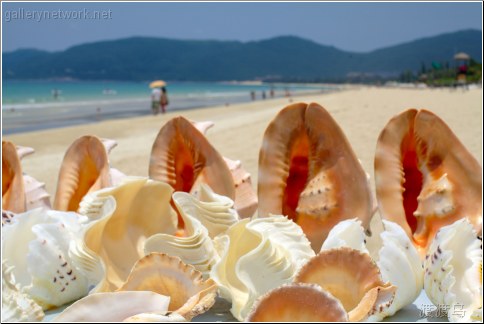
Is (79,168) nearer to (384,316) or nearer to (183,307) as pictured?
(183,307)

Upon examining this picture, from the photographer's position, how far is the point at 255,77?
140 metres

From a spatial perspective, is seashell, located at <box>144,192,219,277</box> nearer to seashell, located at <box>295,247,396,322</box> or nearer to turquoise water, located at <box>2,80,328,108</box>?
seashell, located at <box>295,247,396,322</box>

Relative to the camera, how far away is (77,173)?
9.11ft

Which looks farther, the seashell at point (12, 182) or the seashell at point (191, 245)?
the seashell at point (12, 182)

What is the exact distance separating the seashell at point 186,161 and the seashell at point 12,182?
615mm

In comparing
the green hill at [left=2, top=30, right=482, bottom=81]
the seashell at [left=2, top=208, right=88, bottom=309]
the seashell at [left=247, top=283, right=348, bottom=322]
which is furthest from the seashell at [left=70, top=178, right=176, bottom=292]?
the green hill at [left=2, top=30, right=482, bottom=81]

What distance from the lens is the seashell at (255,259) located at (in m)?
1.74

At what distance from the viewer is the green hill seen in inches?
4660

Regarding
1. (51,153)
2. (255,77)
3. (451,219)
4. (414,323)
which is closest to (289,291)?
(414,323)

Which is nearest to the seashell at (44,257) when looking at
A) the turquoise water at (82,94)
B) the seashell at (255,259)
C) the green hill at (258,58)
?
the seashell at (255,259)

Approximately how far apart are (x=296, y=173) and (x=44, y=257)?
46.6 inches

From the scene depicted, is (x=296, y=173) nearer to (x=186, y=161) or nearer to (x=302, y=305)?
(x=186, y=161)

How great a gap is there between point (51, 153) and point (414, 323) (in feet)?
26.6

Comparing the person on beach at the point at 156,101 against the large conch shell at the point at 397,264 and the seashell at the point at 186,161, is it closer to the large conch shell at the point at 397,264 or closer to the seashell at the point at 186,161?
the seashell at the point at 186,161
